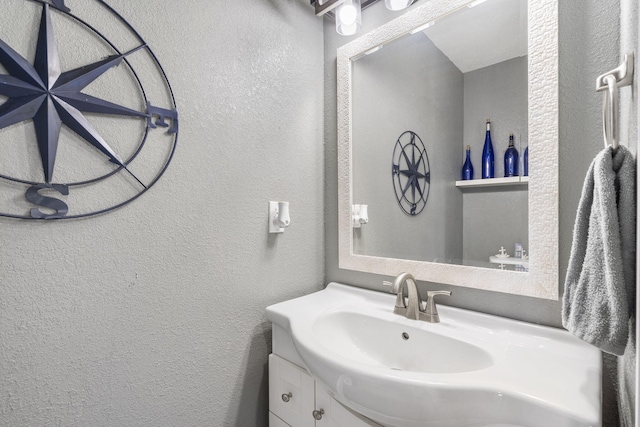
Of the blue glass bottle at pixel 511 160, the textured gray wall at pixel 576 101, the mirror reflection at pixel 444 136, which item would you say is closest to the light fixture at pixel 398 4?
the mirror reflection at pixel 444 136

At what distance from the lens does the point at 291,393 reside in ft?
3.14

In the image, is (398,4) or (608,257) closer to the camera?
(608,257)

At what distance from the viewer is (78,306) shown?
73 centimetres

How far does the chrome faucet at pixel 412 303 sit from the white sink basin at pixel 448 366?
0.02m

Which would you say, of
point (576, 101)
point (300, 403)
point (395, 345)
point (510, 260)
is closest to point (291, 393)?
point (300, 403)

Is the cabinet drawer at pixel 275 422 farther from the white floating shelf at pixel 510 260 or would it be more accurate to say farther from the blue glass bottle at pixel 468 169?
the blue glass bottle at pixel 468 169

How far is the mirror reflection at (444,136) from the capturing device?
86cm

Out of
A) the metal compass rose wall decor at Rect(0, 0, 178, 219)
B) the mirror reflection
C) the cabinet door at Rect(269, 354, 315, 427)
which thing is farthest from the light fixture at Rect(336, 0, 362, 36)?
the cabinet door at Rect(269, 354, 315, 427)

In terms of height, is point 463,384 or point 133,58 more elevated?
point 133,58

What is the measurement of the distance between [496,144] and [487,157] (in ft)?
0.14

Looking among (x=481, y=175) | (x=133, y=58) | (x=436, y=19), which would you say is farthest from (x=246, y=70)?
(x=481, y=175)

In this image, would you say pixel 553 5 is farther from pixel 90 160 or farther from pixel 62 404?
pixel 62 404

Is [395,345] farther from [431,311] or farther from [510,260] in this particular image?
[510,260]

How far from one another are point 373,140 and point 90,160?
0.94 m
